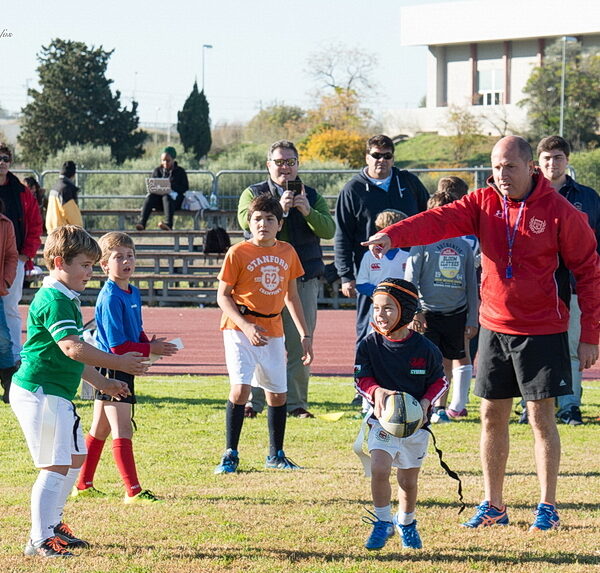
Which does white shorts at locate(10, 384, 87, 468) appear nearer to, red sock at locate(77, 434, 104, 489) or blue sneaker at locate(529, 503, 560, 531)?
red sock at locate(77, 434, 104, 489)

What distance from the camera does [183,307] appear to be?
2327cm

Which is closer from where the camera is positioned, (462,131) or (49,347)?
(49,347)

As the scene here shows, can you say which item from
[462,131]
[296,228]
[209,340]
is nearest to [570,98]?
[462,131]

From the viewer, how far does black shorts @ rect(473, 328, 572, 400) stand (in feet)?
20.1

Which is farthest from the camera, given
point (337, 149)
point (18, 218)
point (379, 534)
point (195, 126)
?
point (195, 126)

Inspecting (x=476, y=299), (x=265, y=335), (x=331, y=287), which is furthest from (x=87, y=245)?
(x=331, y=287)

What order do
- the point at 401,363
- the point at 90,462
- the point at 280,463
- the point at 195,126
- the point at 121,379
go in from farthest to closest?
the point at 195,126 < the point at 280,463 < the point at 90,462 < the point at 121,379 < the point at 401,363

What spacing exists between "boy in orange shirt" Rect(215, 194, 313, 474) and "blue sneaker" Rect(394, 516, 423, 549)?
2.17 meters

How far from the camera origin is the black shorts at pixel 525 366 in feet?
20.1

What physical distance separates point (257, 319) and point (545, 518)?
8.81 feet

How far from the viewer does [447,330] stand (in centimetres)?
970

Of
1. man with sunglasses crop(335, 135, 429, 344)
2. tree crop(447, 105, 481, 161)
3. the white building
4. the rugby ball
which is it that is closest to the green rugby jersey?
the rugby ball

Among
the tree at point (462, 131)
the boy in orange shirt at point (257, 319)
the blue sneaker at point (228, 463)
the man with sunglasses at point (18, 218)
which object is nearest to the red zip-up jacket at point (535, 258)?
the boy in orange shirt at point (257, 319)

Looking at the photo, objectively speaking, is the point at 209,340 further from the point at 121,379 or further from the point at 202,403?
the point at 121,379
